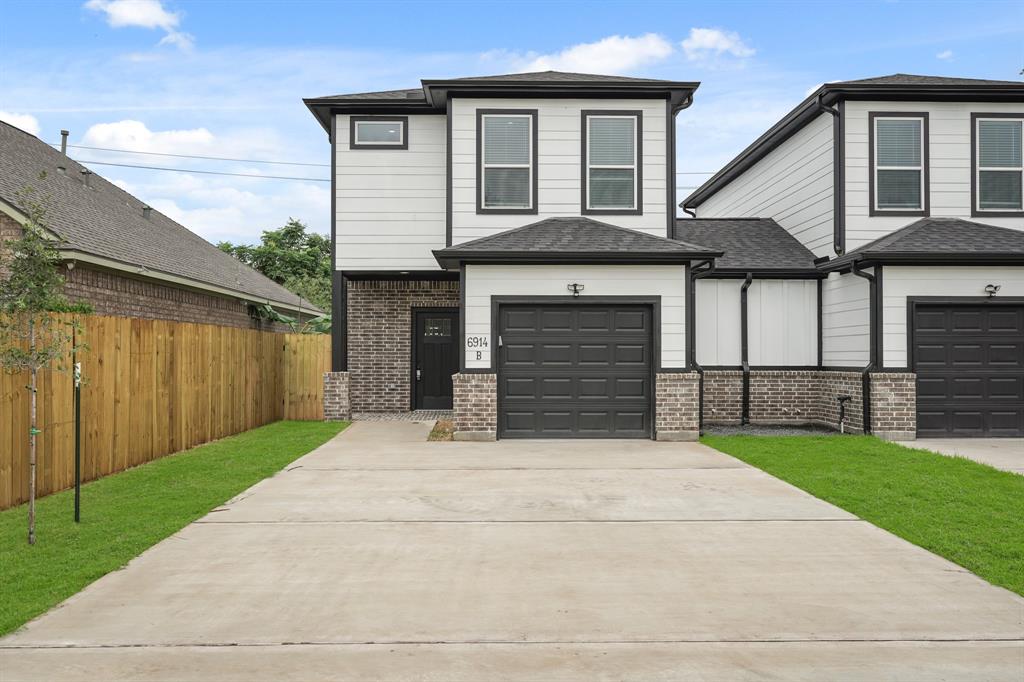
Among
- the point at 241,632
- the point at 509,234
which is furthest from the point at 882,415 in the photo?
the point at 241,632

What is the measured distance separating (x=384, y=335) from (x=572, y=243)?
613 cm

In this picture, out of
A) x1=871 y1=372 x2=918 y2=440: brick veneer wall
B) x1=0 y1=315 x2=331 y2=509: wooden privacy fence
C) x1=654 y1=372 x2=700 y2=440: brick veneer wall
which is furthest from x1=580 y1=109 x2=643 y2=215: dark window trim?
x1=0 y1=315 x2=331 y2=509: wooden privacy fence

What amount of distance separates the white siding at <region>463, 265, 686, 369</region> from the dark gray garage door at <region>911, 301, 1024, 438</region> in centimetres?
441

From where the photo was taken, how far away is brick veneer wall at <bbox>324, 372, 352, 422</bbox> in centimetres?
1608

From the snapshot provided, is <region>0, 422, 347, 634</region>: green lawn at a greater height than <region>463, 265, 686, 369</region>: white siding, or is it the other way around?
<region>463, 265, 686, 369</region>: white siding

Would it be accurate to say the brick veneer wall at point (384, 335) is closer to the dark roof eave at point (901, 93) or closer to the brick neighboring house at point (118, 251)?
the brick neighboring house at point (118, 251)

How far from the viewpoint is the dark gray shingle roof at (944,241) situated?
12.9m

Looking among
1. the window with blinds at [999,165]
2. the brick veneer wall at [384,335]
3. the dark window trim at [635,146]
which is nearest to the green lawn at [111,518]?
the brick veneer wall at [384,335]

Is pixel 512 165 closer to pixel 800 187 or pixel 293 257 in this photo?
pixel 800 187

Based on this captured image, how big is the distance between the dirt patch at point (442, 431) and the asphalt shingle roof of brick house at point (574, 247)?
307 cm

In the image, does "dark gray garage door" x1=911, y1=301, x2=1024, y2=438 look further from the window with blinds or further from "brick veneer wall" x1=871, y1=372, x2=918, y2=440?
the window with blinds

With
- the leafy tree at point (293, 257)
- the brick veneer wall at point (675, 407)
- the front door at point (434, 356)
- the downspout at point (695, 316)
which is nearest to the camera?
the brick veneer wall at point (675, 407)

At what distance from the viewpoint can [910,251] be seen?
13.0 meters

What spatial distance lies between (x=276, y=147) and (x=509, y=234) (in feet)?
112
